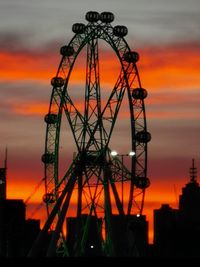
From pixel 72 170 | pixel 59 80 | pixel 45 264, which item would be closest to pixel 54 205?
pixel 72 170

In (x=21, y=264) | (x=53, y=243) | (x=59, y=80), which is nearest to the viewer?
(x=21, y=264)

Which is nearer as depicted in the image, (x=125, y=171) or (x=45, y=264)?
(x=45, y=264)

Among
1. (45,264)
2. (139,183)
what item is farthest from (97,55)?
(45,264)

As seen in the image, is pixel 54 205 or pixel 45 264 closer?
pixel 45 264

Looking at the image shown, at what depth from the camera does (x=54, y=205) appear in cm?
14888

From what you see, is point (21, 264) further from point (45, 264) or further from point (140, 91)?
point (140, 91)

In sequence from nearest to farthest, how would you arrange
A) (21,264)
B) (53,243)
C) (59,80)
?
(21,264)
(53,243)
(59,80)

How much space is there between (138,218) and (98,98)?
13603 millimetres

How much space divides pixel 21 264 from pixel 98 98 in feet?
191

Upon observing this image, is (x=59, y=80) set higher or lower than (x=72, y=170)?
higher

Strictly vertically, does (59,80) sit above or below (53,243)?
above

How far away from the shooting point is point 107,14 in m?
152

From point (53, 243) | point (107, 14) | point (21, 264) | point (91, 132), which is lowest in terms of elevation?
point (21, 264)

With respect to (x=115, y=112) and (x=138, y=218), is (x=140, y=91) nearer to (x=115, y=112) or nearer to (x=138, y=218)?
(x=115, y=112)
